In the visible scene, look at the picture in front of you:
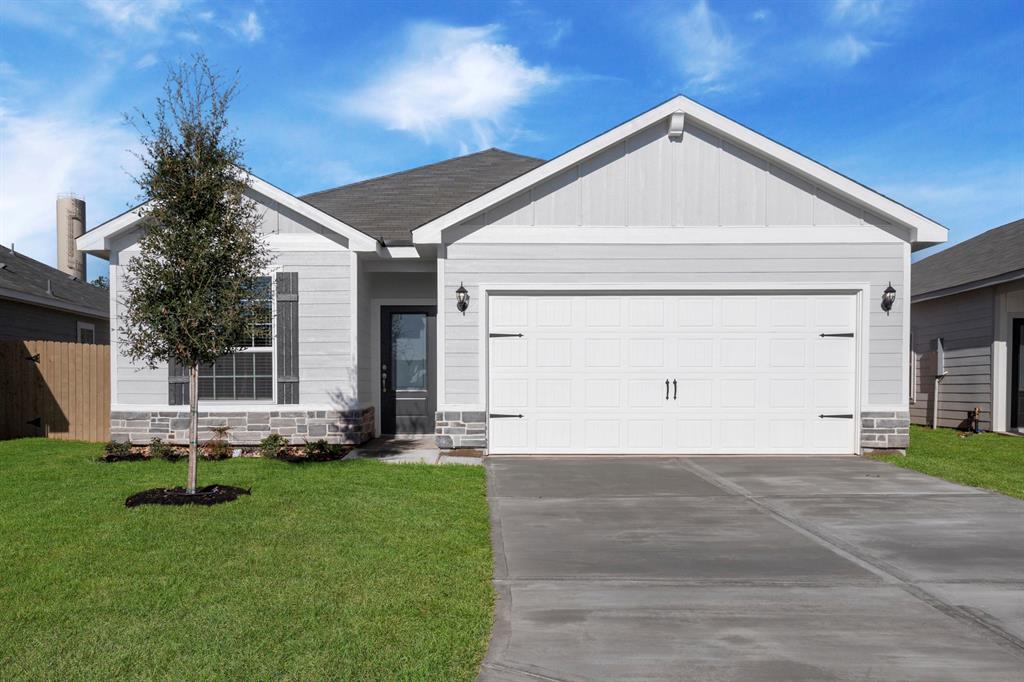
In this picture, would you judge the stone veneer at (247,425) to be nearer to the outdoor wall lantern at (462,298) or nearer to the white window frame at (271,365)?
the white window frame at (271,365)

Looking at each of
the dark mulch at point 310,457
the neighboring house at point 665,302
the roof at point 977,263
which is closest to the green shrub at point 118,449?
the dark mulch at point 310,457

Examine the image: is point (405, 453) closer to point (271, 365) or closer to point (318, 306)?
point (271, 365)

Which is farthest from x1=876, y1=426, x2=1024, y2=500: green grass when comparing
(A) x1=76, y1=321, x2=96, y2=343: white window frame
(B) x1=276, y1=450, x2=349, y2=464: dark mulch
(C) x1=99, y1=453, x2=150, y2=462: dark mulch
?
(A) x1=76, y1=321, x2=96, y2=343: white window frame

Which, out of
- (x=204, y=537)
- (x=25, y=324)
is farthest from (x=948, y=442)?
(x=25, y=324)

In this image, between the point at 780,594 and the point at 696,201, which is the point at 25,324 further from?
the point at 780,594

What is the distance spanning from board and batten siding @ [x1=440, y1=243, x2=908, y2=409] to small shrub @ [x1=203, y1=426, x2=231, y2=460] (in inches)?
133

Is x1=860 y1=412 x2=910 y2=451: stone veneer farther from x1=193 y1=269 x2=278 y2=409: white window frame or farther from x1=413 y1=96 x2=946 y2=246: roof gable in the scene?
x1=193 y1=269 x2=278 y2=409: white window frame

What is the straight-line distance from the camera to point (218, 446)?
9.73m

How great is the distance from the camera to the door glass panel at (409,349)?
1151cm

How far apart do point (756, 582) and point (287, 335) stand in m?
7.81

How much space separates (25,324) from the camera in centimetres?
1498

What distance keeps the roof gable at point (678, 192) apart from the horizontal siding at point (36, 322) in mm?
10756

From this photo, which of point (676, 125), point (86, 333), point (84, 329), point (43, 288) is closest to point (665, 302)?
point (676, 125)

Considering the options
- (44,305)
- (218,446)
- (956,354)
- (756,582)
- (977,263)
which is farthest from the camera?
(44,305)
